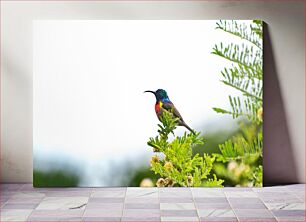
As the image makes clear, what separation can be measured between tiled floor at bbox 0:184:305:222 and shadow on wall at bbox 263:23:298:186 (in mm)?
192

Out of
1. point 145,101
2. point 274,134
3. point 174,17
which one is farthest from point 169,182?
point 174,17

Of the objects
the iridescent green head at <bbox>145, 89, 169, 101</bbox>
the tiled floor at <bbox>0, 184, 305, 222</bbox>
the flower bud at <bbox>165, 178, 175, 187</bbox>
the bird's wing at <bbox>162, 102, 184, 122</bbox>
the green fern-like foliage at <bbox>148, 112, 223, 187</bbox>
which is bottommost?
the tiled floor at <bbox>0, 184, 305, 222</bbox>

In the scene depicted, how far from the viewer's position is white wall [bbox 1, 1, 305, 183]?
600 centimetres

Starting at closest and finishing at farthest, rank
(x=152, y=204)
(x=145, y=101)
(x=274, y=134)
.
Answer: (x=152, y=204) → (x=145, y=101) → (x=274, y=134)

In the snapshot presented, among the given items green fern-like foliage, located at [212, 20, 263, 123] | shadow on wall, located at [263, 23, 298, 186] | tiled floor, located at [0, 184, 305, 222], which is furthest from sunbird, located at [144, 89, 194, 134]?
shadow on wall, located at [263, 23, 298, 186]

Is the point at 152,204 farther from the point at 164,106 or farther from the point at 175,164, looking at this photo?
the point at 164,106

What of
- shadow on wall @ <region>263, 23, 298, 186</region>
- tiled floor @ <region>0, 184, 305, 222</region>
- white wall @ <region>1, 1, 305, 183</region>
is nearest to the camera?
tiled floor @ <region>0, 184, 305, 222</region>

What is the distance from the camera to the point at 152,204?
17.1 ft

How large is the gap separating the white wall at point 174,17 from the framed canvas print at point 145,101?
0.17 metres

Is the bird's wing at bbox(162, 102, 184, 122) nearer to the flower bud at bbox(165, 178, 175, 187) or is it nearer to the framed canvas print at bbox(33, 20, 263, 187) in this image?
the framed canvas print at bbox(33, 20, 263, 187)

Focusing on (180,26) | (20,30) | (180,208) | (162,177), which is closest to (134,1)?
(180,26)

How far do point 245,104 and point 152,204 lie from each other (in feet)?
4.77

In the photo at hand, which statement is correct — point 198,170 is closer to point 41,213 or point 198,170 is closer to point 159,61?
point 159,61

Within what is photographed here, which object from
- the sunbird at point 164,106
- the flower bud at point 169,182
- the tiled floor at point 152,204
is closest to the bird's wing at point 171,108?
the sunbird at point 164,106
